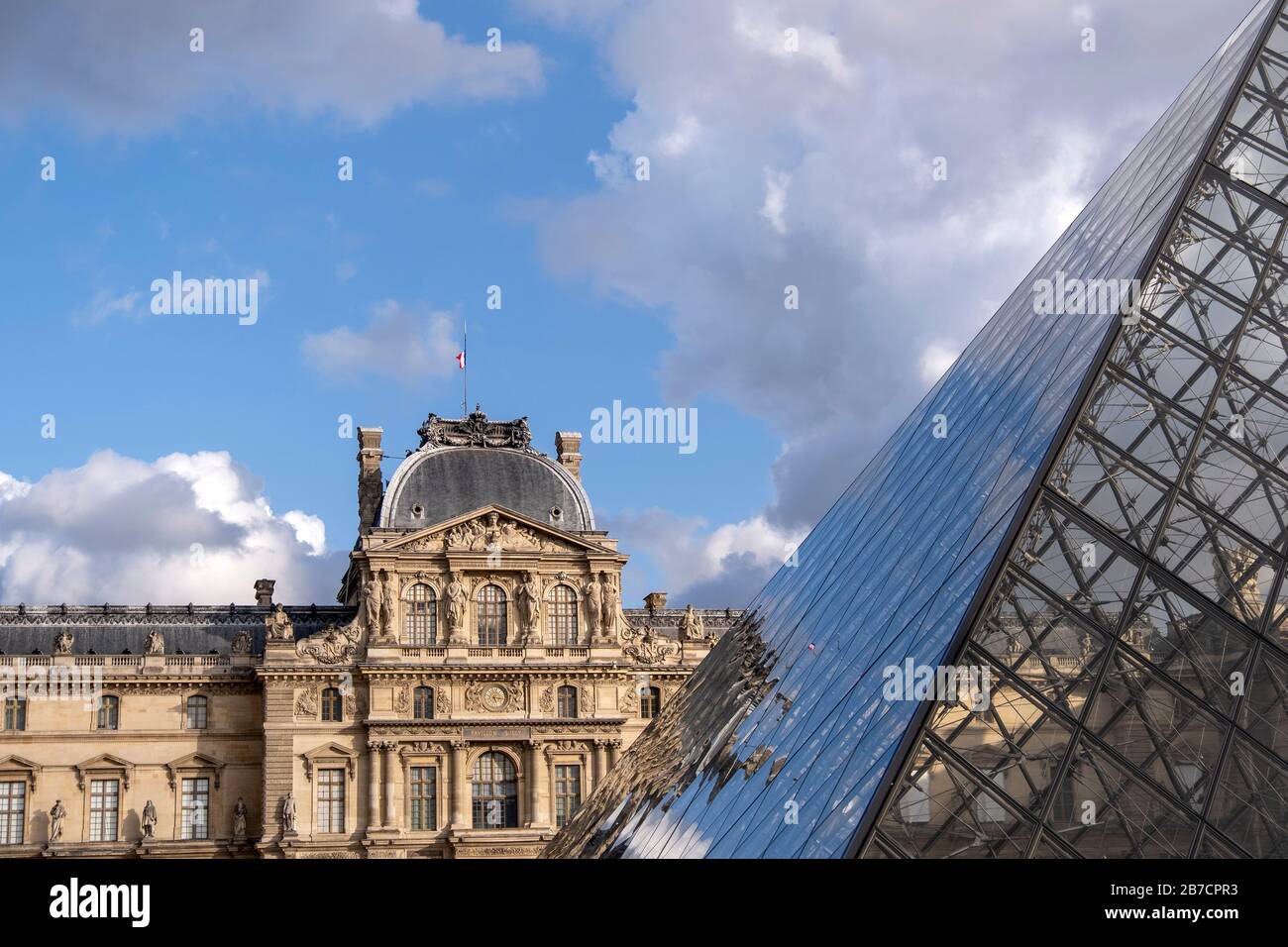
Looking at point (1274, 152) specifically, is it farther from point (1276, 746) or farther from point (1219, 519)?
point (1276, 746)

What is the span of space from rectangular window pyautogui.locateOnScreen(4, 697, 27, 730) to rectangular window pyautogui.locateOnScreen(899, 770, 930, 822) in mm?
58938

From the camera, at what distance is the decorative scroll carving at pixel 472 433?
2808 inches

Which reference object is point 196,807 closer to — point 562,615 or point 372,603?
point 372,603

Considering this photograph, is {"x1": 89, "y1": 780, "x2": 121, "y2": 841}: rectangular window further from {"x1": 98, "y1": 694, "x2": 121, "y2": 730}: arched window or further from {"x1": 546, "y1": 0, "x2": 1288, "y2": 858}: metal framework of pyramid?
{"x1": 546, "y1": 0, "x2": 1288, "y2": 858}: metal framework of pyramid

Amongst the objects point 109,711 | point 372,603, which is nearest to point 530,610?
point 372,603

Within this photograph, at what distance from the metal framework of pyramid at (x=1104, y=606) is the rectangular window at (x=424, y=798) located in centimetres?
4401

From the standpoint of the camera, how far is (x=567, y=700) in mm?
68062

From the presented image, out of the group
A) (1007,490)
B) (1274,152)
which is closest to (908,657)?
(1007,490)

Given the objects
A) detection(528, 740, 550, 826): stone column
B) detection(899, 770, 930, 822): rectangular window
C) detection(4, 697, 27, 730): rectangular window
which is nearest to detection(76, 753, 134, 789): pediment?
detection(4, 697, 27, 730): rectangular window

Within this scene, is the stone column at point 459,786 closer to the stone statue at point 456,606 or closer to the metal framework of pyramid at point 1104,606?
the stone statue at point 456,606

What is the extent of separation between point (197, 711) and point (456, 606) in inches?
442

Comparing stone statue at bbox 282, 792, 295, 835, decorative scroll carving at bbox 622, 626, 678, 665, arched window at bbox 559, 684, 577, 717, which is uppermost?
decorative scroll carving at bbox 622, 626, 678, 665

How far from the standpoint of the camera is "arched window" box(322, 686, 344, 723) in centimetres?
6669
